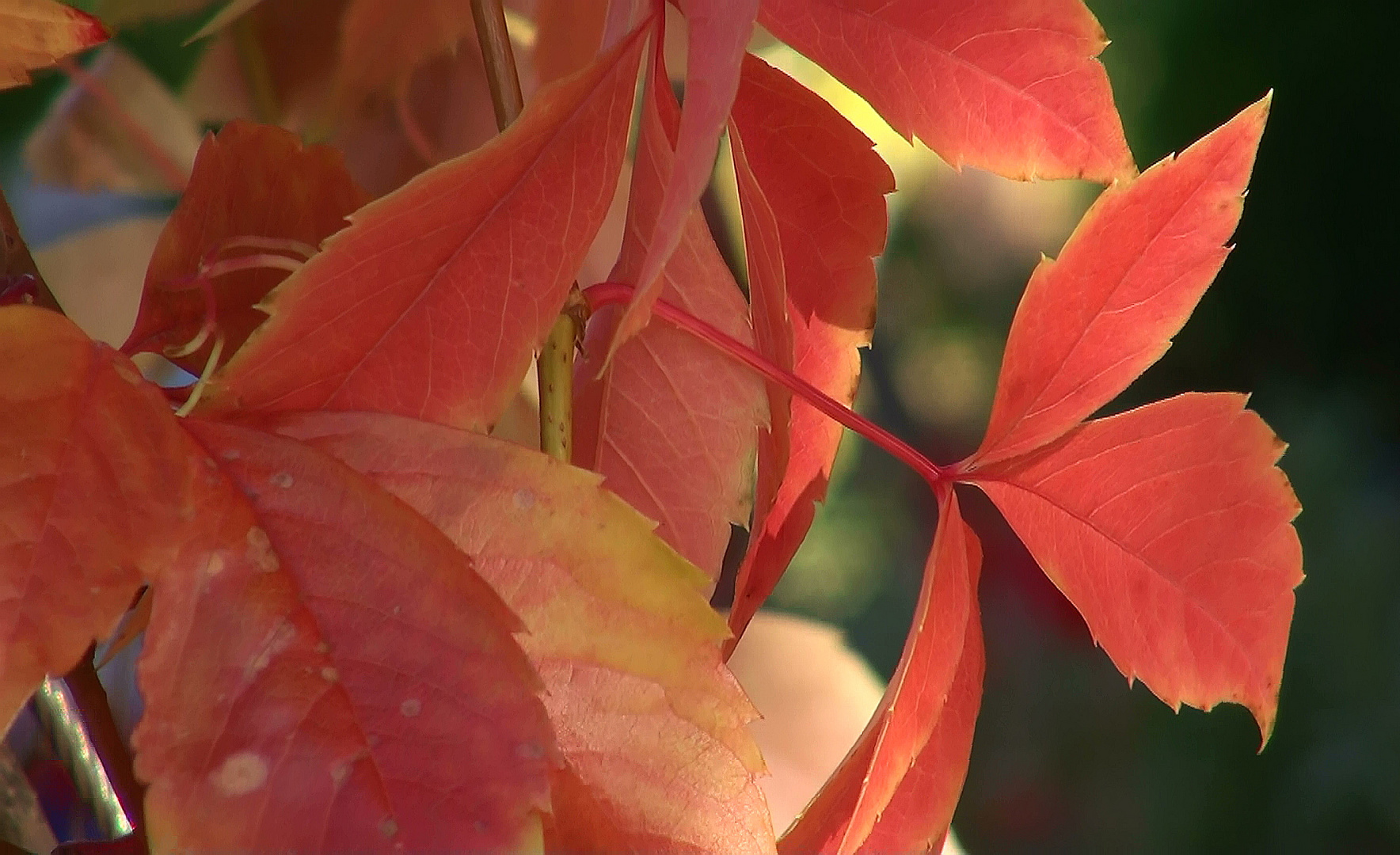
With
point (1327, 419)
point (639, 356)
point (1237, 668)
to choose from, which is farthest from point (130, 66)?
point (1327, 419)

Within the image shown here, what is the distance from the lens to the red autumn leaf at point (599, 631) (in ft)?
0.48

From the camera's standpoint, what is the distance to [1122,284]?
0.61 ft

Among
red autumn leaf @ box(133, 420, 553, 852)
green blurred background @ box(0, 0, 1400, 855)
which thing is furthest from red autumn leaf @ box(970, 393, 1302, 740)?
green blurred background @ box(0, 0, 1400, 855)

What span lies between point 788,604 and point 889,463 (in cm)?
8

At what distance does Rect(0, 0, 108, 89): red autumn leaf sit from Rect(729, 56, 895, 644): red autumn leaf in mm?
116

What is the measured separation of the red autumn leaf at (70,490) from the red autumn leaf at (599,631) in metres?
0.02

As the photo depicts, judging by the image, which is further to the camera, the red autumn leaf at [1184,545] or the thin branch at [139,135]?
the thin branch at [139,135]

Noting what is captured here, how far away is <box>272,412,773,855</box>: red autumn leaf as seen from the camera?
0.48 ft

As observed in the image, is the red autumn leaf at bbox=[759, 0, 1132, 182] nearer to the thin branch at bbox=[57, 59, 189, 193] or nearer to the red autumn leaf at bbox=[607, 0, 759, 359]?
the red autumn leaf at bbox=[607, 0, 759, 359]

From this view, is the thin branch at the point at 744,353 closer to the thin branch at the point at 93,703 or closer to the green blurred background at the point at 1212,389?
the thin branch at the point at 93,703

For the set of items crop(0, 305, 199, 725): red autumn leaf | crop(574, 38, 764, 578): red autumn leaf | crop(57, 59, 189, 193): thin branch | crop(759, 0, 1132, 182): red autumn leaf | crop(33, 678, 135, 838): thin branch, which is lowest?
crop(33, 678, 135, 838): thin branch

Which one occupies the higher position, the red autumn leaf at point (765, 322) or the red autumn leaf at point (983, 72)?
the red autumn leaf at point (983, 72)

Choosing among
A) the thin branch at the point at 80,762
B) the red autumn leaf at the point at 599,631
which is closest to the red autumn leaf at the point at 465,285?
the red autumn leaf at the point at 599,631

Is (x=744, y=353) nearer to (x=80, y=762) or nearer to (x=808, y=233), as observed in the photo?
(x=808, y=233)
